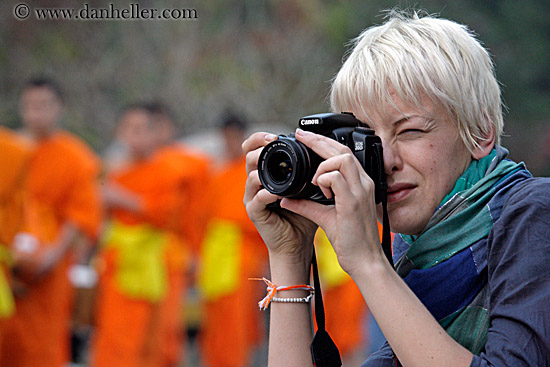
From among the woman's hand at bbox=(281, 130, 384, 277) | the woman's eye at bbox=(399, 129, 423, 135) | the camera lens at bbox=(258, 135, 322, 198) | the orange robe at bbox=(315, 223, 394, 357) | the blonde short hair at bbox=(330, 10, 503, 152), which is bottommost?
the orange robe at bbox=(315, 223, 394, 357)

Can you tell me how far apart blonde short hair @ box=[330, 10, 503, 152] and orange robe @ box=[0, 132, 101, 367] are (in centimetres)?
333

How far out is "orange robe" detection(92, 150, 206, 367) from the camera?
485cm

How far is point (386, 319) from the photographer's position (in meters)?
1.13

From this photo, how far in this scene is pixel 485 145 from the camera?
4.44ft

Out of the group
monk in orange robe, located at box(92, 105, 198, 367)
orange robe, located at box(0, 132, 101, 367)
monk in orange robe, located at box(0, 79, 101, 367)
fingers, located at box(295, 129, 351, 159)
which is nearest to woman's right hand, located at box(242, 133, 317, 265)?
fingers, located at box(295, 129, 351, 159)

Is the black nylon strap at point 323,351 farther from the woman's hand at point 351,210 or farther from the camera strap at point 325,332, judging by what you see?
the woman's hand at point 351,210

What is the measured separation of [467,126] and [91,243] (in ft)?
13.6

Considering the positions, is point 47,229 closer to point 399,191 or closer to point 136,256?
point 136,256

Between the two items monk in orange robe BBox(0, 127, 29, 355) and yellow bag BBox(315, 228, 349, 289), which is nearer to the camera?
monk in orange robe BBox(0, 127, 29, 355)

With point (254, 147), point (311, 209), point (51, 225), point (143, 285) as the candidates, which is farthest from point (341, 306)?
point (311, 209)

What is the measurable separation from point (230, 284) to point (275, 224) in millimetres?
4069

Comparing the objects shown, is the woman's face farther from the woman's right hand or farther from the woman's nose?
the woman's right hand

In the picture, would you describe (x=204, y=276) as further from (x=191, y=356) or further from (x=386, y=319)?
(x=386, y=319)

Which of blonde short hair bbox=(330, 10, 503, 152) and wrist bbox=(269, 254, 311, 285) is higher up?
blonde short hair bbox=(330, 10, 503, 152)
